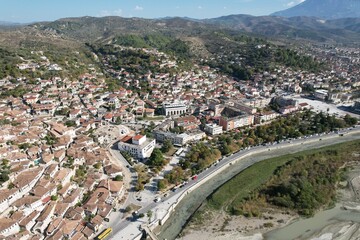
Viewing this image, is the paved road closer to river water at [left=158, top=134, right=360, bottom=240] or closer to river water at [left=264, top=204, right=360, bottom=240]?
river water at [left=158, top=134, right=360, bottom=240]

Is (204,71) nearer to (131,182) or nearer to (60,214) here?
(131,182)

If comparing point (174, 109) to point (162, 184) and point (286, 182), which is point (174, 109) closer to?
point (162, 184)

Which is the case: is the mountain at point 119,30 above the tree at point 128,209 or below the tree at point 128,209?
above

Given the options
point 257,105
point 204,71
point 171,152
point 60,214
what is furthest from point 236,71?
point 60,214

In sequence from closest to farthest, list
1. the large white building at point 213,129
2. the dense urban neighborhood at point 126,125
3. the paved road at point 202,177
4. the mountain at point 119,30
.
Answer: the paved road at point 202,177 → the dense urban neighborhood at point 126,125 → the large white building at point 213,129 → the mountain at point 119,30

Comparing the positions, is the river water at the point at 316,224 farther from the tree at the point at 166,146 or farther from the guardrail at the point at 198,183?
the tree at the point at 166,146

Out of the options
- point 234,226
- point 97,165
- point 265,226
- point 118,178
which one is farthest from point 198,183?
point 97,165

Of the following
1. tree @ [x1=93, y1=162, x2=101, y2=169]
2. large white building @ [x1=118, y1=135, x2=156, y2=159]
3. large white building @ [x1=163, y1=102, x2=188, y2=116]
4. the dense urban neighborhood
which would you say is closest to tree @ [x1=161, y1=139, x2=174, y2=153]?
the dense urban neighborhood

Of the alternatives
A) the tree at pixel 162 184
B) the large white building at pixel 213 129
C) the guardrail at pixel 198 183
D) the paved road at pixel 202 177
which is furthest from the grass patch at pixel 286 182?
the large white building at pixel 213 129
